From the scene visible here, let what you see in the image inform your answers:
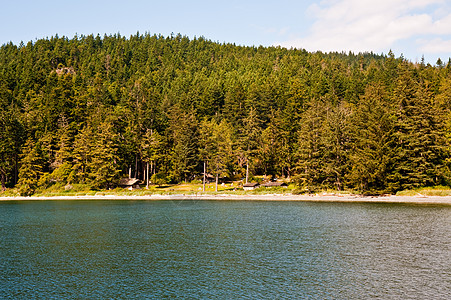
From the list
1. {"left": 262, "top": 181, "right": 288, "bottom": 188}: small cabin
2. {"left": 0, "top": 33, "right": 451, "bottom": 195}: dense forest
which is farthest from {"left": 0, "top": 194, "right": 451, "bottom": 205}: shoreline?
{"left": 262, "top": 181, "right": 288, "bottom": 188}: small cabin

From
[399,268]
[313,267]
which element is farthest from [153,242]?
[399,268]

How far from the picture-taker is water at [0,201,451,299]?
20.9 m

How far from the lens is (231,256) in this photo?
2850cm

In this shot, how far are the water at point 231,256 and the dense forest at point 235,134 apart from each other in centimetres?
2257

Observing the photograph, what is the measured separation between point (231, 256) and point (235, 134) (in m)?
80.5

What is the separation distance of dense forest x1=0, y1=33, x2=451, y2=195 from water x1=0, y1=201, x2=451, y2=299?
888 inches

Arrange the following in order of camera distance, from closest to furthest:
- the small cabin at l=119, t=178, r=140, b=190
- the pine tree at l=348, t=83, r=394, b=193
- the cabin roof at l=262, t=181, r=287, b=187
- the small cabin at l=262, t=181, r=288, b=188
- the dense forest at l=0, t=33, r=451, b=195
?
1. the pine tree at l=348, t=83, r=394, b=193
2. the dense forest at l=0, t=33, r=451, b=195
3. the small cabin at l=262, t=181, r=288, b=188
4. the cabin roof at l=262, t=181, r=287, b=187
5. the small cabin at l=119, t=178, r=140, b=190

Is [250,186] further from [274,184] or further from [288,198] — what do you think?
[288,198]

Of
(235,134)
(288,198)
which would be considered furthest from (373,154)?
(235,134)

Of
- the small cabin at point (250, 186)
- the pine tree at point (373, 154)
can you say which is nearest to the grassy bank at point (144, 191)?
the small cabin at point (250, 186)

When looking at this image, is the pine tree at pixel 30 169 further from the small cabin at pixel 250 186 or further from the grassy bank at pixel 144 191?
the small cabin at pixel 250 186

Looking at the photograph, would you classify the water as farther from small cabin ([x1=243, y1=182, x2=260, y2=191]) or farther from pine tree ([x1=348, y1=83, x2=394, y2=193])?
small cabin ([x1=243, y1=182, x2=260, y2=191])

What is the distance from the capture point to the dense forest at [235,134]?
70.8 metres

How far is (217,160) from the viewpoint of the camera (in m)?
85.2
